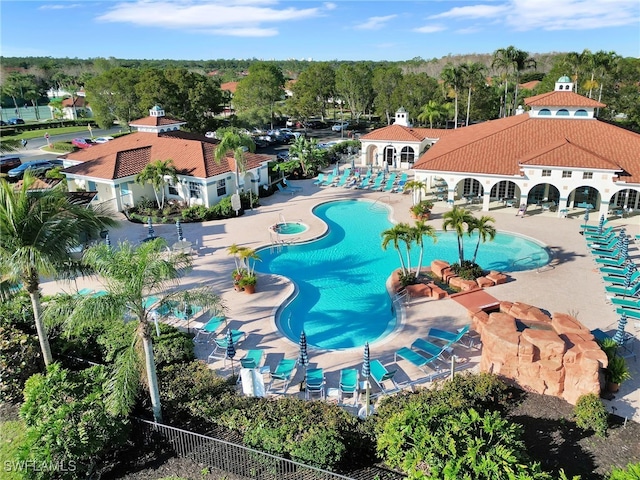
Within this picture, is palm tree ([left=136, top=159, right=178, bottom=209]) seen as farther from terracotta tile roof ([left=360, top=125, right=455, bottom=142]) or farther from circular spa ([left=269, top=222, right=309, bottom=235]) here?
terracotta tile roof ([left=360, top=125, right=455, bottom=142])

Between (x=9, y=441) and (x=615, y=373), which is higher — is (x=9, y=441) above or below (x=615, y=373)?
below

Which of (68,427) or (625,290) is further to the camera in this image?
(625,290)

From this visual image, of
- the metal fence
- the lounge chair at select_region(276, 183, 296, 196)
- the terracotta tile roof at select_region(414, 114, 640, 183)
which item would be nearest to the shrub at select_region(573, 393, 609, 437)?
the metal fence

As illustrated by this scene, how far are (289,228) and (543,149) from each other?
17.5 metres

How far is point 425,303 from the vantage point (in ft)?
66.9

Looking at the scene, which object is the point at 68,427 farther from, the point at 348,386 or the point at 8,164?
the point at 8,164

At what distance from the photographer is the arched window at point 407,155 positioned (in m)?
45.3

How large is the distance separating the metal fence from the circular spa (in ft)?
56.7

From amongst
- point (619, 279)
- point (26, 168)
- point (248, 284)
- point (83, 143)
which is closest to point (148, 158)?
point (26, 168)

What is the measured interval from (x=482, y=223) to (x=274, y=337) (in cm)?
1037

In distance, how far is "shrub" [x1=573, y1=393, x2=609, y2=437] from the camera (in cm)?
1270

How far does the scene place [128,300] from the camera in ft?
38.7

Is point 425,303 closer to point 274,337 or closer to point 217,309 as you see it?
point 274,337

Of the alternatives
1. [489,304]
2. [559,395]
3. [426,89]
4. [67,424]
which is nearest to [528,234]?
[489,304]
